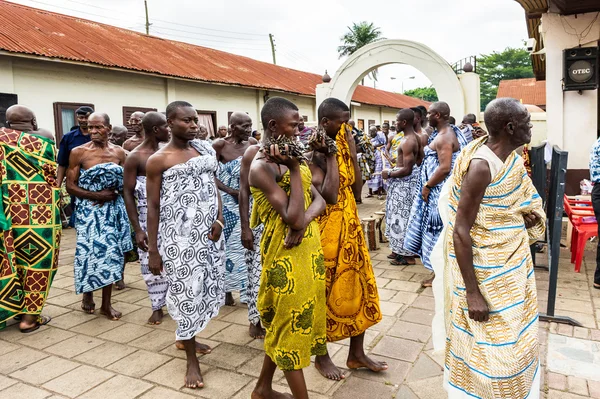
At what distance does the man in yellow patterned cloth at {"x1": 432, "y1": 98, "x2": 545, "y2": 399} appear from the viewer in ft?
7.16

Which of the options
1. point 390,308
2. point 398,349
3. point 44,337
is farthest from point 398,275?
point 44,337

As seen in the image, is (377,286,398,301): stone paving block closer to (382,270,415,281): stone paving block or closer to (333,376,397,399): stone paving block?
(382,270,415,281): stone paving block

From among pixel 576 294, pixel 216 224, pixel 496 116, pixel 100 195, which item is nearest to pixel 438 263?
pixel 496 116

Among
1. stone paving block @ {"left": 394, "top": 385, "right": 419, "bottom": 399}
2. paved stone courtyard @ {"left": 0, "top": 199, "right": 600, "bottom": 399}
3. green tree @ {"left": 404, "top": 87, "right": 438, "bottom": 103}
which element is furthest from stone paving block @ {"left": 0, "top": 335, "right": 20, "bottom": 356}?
green tree @ {"left": 404, "top": 87, "right": 438, "bottom": 103}

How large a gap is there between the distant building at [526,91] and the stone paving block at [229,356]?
28288 millimetres

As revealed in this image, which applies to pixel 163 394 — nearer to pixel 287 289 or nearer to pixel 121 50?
pixel 287 289

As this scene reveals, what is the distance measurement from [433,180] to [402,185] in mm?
1108

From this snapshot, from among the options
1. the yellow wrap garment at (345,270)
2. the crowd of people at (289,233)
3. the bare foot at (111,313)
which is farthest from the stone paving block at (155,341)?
the yellow wrap garment at (345,270)

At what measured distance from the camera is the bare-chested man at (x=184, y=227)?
3.20 m

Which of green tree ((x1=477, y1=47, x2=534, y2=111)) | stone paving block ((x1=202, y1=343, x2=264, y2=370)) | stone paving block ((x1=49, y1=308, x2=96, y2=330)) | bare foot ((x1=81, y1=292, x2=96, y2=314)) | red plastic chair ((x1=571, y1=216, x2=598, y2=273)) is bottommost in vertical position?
stone paving block ((x1=202, y1=343, x2=264, y2=370))

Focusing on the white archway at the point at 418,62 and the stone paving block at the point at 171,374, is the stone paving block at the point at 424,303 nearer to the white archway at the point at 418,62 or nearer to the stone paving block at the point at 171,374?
the stone paving block at the point at 171,374

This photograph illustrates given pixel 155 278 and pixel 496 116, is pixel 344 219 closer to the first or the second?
pixel 496 116

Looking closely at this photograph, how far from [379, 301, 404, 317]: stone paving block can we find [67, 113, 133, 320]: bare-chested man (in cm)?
253

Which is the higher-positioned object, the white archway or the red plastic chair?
the white archway
